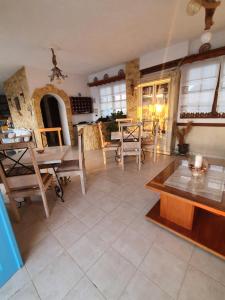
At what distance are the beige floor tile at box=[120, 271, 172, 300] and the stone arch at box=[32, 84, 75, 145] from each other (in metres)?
4.61

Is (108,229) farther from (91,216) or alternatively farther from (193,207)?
(193,207)

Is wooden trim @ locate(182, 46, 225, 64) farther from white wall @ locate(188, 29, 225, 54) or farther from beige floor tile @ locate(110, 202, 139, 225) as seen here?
beige floor tile @ locate(110, 202, 139, 225)

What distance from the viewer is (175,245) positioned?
1.37 meters

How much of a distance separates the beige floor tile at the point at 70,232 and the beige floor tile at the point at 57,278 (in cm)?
18

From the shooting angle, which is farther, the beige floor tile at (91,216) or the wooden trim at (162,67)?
the wooden trim at (162,67)

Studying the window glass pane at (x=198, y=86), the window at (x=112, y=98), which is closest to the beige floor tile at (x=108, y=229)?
the window glass pane at (x=198, y=86)

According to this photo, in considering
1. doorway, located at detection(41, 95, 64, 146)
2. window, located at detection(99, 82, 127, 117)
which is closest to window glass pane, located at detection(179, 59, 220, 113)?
window, located at detection(99, 82, 127, 117)

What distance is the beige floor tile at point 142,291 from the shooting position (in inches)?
39.9

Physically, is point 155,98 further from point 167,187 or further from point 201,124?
point 167,187

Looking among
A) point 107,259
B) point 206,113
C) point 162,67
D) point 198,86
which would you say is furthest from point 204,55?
point 107,259

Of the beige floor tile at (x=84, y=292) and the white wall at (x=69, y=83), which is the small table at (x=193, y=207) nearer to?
the beige floor tile at (x=84, y=292)

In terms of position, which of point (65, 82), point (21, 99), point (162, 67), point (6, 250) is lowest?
point (6, 250)

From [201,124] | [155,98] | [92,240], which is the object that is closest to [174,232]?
[92,240]

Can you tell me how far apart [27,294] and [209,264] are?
145 cm
